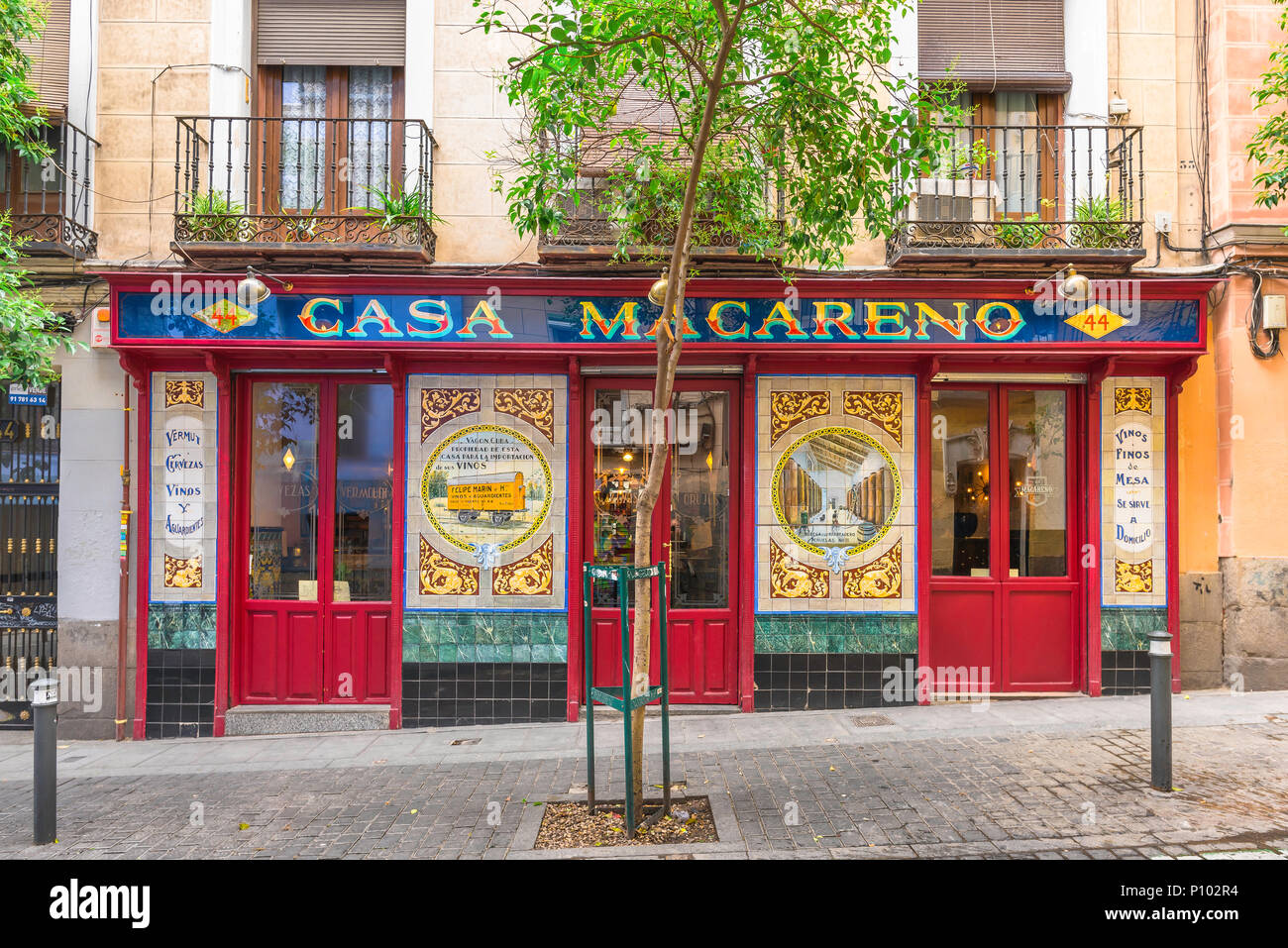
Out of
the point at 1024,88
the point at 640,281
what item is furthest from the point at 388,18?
the point at 1024,88

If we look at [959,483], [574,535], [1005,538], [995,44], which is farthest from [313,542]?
[995,44]

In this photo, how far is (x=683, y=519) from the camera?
27.3ft

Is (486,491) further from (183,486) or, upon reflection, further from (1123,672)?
(1123,672)

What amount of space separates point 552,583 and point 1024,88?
7.73 metres

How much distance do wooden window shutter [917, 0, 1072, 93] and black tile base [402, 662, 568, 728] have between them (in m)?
7.92

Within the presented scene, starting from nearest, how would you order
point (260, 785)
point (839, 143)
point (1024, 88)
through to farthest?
point (839, 143) → point (260, 785) → point (1024, 88)

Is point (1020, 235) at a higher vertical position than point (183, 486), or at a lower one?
higher

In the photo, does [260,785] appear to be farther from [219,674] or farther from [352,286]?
[352,286]

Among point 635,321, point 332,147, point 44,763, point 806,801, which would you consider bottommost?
point 806,801

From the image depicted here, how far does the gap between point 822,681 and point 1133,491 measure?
3950 millimetres

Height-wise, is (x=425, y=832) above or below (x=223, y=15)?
below

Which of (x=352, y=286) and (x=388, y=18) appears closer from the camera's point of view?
(x=352, y=286)

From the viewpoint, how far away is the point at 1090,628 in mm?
8211

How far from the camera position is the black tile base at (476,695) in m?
7.95
